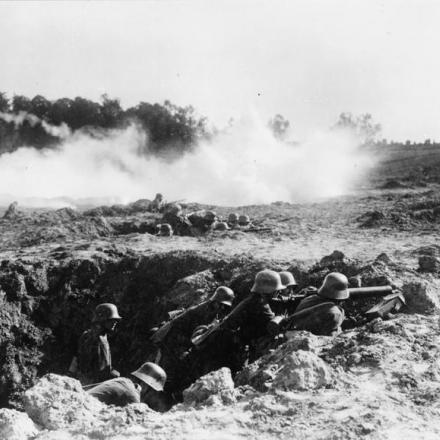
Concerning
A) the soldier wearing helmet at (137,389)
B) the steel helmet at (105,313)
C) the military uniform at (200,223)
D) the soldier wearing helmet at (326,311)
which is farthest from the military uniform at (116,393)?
the military uniform at (200,223)

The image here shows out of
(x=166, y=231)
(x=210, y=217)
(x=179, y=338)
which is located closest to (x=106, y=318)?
(x=179, y=338)

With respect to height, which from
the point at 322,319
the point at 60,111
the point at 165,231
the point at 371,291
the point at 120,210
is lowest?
the point at 322,319

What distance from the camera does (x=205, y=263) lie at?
9992 mm

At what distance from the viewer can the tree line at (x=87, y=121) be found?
34.3 m

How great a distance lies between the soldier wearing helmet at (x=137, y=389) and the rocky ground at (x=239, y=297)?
48 centimetres

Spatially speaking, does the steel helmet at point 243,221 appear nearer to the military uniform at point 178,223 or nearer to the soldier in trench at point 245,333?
the military uniform at point 178,223

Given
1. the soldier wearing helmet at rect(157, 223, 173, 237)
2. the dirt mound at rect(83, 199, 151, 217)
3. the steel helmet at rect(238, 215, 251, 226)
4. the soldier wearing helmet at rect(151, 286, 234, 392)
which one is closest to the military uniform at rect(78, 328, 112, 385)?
the soldier wearing helmet at rect(151, 286, 234, 392)

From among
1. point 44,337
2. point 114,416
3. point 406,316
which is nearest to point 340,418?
point 114,416

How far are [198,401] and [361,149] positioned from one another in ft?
139

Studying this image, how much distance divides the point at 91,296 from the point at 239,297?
3260 mm

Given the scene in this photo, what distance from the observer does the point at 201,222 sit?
15.0 metres

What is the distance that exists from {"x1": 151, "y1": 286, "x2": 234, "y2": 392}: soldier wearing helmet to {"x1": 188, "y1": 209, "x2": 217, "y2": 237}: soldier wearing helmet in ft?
21.9

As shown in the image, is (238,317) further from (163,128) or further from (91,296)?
(163,128)

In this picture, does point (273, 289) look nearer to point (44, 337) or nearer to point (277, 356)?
point (277, 356)
